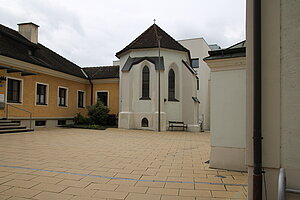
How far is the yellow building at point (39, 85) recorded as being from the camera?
16759 millimetres

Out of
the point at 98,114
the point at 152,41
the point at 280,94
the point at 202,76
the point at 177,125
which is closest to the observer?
the point at 280,94

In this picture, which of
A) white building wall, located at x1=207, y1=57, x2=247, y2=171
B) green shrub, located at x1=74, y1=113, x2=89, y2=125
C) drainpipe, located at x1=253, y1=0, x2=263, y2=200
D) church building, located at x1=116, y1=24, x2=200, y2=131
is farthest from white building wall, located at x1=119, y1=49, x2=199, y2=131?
drainpipe, located at x1=253, y1=0, x2=263, y2=200

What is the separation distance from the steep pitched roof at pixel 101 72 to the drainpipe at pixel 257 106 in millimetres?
23658

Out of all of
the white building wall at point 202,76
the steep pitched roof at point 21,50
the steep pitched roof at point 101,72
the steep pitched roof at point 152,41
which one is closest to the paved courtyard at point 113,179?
the steep pitched roof at point 21,50

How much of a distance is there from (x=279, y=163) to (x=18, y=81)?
63.3 feet

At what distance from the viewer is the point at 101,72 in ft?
92.3

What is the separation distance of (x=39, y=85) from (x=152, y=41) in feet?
37.8

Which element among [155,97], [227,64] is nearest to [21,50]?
[155,97]

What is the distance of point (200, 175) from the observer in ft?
17.7

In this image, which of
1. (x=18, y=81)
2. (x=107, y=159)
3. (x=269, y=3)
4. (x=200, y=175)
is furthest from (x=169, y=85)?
(x=269, y=3)

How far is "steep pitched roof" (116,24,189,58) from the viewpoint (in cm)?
2268

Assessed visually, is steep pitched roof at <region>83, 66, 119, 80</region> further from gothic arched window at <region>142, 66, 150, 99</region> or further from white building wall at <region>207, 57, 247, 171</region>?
white building wall at <region>207, 57, 247, 171</region>

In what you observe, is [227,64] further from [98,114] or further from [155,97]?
[98,114]

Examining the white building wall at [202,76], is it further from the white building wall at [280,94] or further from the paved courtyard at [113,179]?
the white building wall at [280,94]
